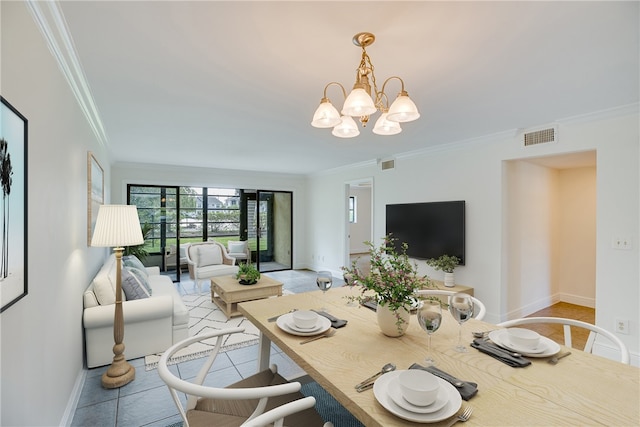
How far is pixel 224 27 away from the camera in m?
1.68

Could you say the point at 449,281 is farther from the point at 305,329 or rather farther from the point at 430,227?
the point at 305,329

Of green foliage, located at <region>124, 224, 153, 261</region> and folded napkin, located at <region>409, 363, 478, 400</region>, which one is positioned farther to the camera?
green foliage, located at <region>124, 224, 153, 261</region>

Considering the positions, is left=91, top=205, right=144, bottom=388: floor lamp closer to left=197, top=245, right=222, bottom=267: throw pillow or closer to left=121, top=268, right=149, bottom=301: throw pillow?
left=121, top=268, right=149, bottom=301: throw pillow

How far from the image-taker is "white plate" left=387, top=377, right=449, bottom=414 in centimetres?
88

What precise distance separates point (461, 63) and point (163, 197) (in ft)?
19.5

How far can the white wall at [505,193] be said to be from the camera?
9.39ft

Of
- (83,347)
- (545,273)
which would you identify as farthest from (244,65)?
(545,273)

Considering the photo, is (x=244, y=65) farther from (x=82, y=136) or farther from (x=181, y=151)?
(x=181, y=151)

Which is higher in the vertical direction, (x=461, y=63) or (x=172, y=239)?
(x=461, y=63)

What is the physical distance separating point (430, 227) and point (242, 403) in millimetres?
3721

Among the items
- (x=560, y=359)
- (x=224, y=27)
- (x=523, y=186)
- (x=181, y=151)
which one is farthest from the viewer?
(x=181, y=151)

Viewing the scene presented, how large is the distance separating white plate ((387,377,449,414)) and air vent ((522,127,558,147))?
11.4 ft

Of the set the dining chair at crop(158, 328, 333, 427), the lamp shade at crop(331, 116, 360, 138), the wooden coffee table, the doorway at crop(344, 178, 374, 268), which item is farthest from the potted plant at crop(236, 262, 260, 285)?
the doorway at crop(344, 178, 374, 268)

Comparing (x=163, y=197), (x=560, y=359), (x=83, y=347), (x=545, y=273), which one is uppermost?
(x=163, y=197)
